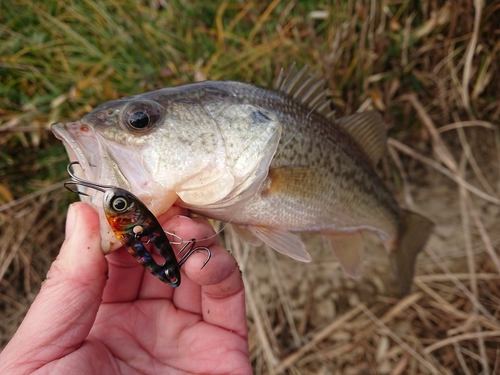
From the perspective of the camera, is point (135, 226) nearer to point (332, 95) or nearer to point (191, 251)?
point (191, 251)

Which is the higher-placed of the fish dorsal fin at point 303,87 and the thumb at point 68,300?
the fish dorsal fin at point 303,87

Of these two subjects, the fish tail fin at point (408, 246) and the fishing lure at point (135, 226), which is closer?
the fishing lure at point (135, 226)

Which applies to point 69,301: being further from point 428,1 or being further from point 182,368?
point 428,1

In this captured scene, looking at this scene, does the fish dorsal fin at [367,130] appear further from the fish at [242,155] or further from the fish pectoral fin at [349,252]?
the fish pectoral fin at [349,252]

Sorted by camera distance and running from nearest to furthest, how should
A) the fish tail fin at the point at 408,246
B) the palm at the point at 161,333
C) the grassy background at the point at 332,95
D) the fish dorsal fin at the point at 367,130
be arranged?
1. the palm at the point at 161,333
2. the fish dorsal fin at the point at 367,130
3. the fish tail fin at the point at 408,246
4. the grassy background at the point at 332,95

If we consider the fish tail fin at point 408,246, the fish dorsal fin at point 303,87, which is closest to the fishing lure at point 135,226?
the fish dorsal fin at point 303,87

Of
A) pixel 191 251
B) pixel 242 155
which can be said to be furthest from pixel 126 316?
pixel 242 155
